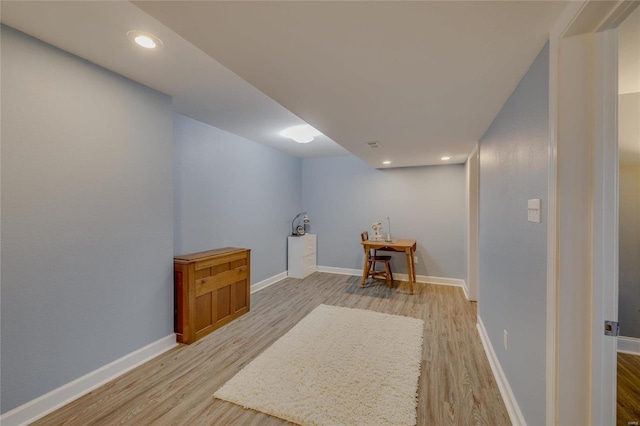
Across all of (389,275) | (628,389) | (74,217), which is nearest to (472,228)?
(389,275)

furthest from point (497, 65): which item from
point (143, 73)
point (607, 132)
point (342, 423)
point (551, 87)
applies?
point (143, 73)

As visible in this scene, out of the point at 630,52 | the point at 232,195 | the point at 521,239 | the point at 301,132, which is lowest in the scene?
the point at 521,239

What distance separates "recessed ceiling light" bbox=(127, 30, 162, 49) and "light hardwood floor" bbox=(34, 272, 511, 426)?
240 centimetres

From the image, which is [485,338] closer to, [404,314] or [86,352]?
[404,314]

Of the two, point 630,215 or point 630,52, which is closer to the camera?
point 630,52

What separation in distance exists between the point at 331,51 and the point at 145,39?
1241 millimetres

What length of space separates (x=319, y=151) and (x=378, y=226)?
175 cm

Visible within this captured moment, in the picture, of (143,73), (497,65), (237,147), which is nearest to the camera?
(497,65)

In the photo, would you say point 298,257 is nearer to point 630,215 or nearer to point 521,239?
point 521,239

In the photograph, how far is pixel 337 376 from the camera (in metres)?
2.03

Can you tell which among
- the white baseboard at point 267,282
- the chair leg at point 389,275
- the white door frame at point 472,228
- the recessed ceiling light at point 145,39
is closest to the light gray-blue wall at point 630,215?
the white door frame at point 472,228

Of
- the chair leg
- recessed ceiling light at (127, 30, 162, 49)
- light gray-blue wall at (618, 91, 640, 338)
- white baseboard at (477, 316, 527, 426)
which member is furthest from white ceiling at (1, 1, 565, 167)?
the chair leg

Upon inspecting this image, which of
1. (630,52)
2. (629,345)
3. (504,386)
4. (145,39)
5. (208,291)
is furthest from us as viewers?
(208,291)

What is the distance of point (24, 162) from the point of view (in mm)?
1577
